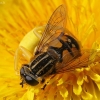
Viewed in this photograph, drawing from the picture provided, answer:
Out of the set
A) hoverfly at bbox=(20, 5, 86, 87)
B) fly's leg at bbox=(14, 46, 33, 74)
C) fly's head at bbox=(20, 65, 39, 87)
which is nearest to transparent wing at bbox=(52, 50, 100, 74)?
→ hoverfly at bbox=(20, 5, 86, 87)

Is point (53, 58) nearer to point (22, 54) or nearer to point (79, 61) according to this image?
point (79, 61)

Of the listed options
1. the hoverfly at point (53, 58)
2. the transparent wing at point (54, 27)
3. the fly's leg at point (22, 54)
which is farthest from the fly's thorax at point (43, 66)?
the fly's leg at point (22, 54)

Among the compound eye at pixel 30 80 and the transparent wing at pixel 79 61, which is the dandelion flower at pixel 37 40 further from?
the compound eye at pixel 30 80

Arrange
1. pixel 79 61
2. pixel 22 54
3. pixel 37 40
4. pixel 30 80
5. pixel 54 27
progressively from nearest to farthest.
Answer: pixel 79 61
pixel 30 80
pixel 54 27
pixel 22 54
pixel 37 40

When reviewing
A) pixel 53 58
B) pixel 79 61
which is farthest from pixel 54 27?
pixel 79 61

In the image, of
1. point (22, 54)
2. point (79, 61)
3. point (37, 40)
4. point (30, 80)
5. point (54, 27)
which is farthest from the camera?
point (37, 40)

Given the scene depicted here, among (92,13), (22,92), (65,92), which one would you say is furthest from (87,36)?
(22,92)
